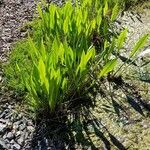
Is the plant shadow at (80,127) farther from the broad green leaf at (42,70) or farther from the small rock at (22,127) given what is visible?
the broad green leaf at (42,70)

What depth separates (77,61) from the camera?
2658mm

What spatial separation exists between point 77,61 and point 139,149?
740mm

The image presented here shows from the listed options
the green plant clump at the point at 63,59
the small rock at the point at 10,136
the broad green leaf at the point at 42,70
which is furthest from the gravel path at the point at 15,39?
the broad green leaf at the point at 42,70

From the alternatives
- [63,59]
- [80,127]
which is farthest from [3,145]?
[63,59]

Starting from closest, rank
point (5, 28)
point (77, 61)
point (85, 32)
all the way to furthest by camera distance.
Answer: point (77, 61)
point (85, 32)
point (5, 28)

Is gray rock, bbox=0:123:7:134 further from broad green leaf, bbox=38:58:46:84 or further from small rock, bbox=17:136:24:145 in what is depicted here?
broad green leaf, bbox=38:58:46:84

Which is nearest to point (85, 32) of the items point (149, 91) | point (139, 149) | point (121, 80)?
point (121, 80)

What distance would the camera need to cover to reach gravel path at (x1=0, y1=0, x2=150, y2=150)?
2475 mm

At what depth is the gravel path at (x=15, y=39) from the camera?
247 cm

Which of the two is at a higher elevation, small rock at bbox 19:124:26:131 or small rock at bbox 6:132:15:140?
small rock at bbox 19:124:26:131

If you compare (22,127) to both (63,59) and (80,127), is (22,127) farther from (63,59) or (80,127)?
(63,59)

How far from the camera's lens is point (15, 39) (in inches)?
141

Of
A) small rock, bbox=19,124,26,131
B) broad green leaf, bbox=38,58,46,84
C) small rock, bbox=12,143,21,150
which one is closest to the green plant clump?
broad green leaf, bbox=38,58,46,84

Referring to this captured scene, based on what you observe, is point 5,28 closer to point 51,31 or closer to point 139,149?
point 51,31
